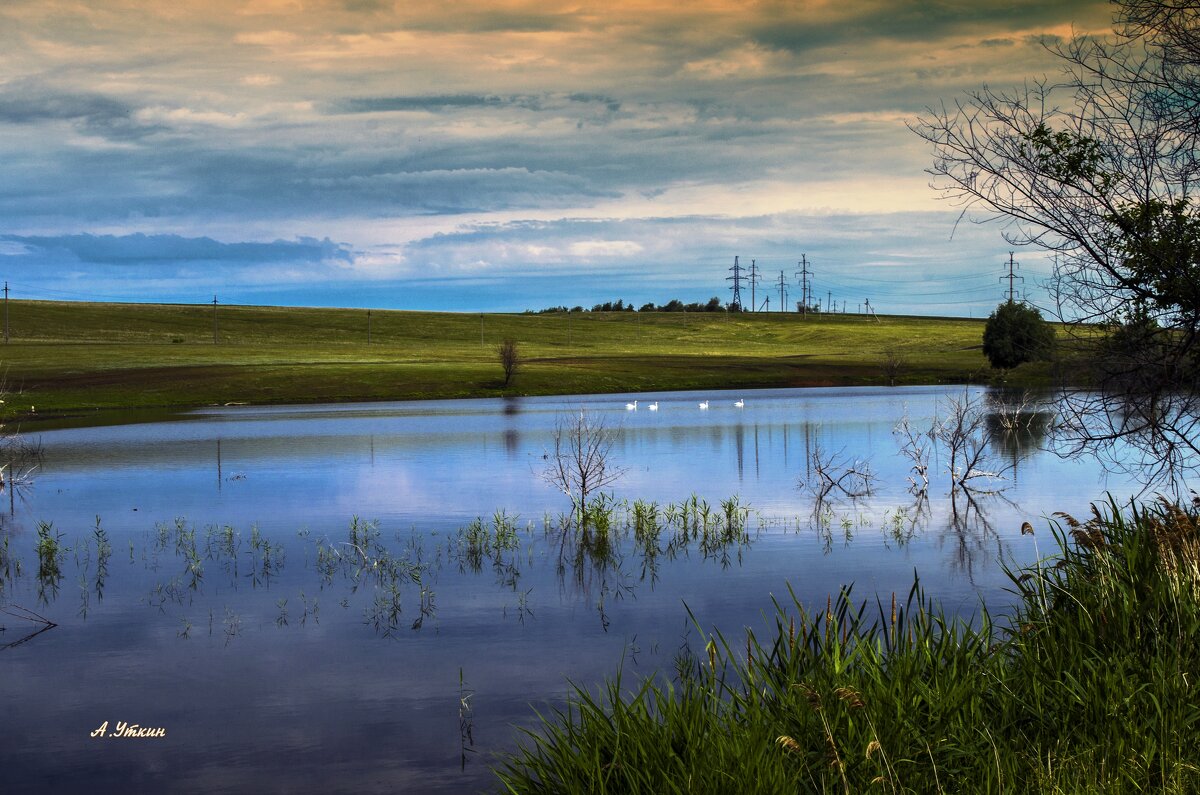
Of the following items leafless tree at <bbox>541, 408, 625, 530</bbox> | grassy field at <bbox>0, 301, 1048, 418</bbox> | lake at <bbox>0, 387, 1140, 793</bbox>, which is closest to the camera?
lake at <bbox>0, 387, 1140, 793</bbox>

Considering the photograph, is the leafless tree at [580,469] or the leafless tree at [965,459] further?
the leafless tree at [965,459]

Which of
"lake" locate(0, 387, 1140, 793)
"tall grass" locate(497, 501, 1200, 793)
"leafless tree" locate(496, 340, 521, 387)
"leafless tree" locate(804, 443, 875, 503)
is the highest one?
"leafless tree" locate(496, 340, 521, 387)

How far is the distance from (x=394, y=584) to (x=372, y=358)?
351 feet

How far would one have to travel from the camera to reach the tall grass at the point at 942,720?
7.70m

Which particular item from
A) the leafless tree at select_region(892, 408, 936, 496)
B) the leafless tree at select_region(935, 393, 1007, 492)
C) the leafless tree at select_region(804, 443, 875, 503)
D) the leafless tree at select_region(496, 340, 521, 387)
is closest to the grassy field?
the leafless tree at select_region(496, 340, 521, 387)

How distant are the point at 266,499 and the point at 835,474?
1879 centimetres

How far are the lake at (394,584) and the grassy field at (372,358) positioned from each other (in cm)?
4462

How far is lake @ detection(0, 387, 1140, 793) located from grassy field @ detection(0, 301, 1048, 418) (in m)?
44.6

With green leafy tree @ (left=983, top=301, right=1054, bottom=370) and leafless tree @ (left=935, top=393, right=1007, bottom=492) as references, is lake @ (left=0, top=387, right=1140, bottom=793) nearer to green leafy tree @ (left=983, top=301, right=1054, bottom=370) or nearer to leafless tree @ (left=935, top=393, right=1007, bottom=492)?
leafless tree @ (left=935, top=393, right=1007, bottom=492)

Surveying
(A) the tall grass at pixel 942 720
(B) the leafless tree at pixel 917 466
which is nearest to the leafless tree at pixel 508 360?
(B) the leafless tree at pixel 917 466

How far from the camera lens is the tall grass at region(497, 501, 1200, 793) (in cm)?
770

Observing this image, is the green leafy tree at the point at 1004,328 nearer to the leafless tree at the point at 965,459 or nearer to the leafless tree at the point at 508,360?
the leafless tree at the point at 508,360

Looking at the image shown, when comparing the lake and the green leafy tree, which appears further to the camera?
the green leafy tree

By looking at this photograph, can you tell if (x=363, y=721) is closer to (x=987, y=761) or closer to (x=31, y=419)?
(x=987, y=761)
